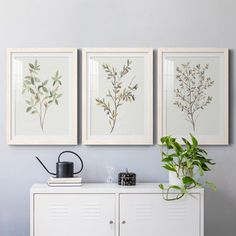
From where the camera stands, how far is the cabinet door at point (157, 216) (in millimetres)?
2516

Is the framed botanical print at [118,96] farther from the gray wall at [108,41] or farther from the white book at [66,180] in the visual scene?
the white book at [66,180]

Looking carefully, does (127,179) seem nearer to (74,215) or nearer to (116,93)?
(74,215)

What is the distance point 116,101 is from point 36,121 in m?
0.53

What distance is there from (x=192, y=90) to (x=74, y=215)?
3.59 ft

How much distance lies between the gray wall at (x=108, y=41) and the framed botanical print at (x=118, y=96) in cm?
8

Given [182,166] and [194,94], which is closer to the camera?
[182,166]

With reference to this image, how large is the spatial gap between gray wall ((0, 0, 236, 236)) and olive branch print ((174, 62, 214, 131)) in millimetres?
161

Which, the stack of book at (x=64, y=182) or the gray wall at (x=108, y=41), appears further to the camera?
the gray wall at (x=108, y=41)

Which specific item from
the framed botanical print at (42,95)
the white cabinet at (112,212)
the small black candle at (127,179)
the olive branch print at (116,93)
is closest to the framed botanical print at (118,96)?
the olive branch print at (116,93)

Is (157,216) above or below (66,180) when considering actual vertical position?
below

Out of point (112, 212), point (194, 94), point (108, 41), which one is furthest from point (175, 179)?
point (108, 41)

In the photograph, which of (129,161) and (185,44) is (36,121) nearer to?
(129,161)

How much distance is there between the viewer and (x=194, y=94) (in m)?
2.79

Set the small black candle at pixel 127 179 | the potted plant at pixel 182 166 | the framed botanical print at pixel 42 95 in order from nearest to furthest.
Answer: the potted plant at pixel 182 166, the small black candle at pixel 127 179, the framed botanical print at pixel 42 95
